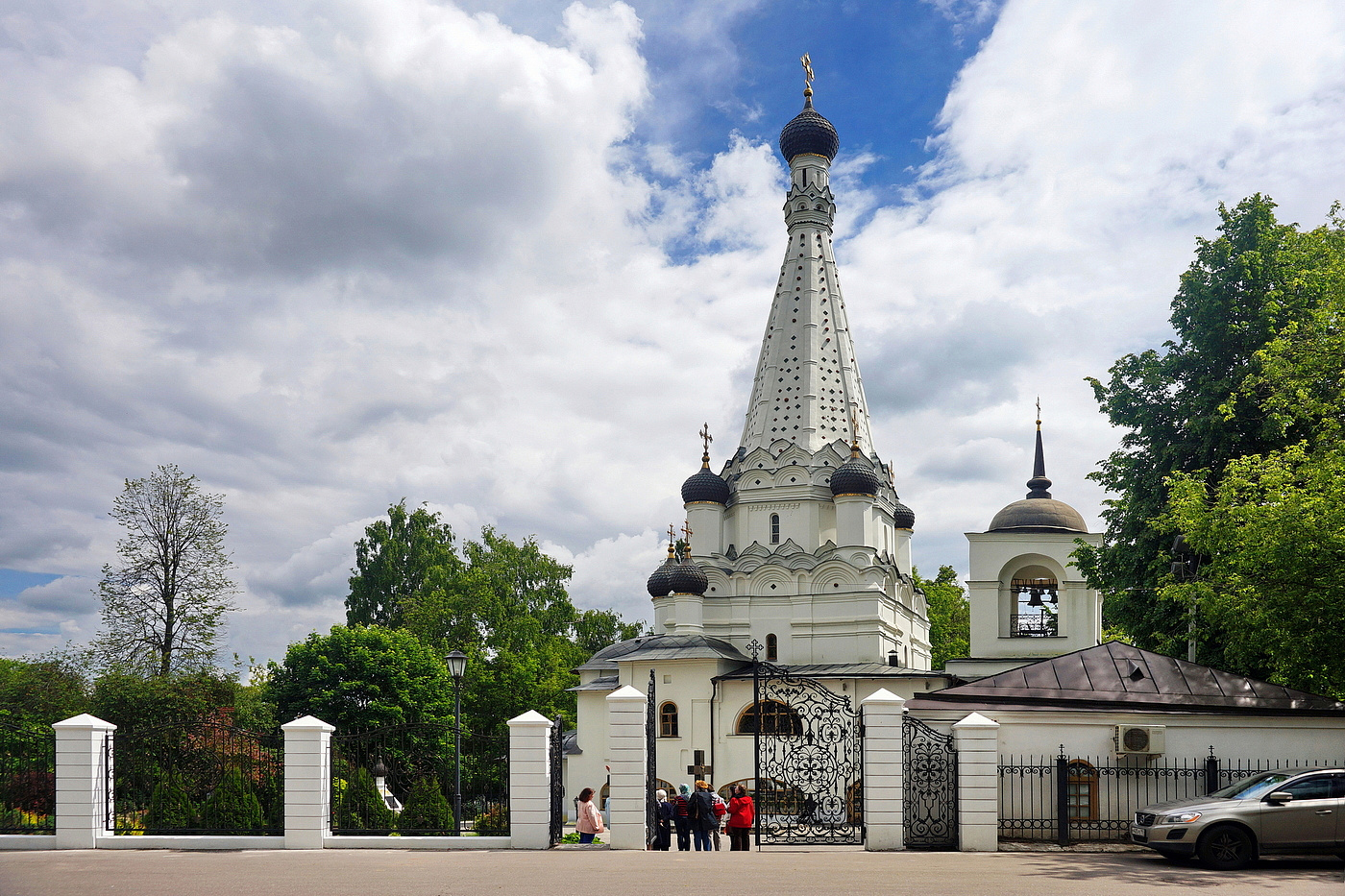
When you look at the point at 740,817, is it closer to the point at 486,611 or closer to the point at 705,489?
the point at 705,489

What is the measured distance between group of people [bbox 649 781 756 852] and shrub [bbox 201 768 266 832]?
5.42m

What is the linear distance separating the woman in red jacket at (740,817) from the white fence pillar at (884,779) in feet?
5.10

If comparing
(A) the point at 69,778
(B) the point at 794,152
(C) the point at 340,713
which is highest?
(B) the point at 794,152

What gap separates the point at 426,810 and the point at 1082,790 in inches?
383

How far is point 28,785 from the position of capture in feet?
51.6

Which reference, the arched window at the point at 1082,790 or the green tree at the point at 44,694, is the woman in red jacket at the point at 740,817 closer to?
the arched window at the point at 1082,790

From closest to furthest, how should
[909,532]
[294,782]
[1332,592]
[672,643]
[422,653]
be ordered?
[294,782], [1332,592], [672,643], [422,653], [909,532]

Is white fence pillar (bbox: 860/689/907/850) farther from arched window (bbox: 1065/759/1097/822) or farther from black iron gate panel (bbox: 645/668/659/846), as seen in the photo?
black iron gate panel (bbox: 645/668/659/846)

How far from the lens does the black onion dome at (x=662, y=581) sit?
3947 centimetres

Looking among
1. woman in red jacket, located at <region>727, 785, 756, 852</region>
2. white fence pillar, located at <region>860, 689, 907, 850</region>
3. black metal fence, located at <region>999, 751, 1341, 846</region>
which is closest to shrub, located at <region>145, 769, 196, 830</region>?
woman in red jacket, located at <region>727, 785, 756, 852</region>

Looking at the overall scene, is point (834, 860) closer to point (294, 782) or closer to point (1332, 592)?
point (294, 782)

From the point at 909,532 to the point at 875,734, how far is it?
112 feet

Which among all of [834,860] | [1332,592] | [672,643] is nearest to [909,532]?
[672,643]

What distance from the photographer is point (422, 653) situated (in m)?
39.8
